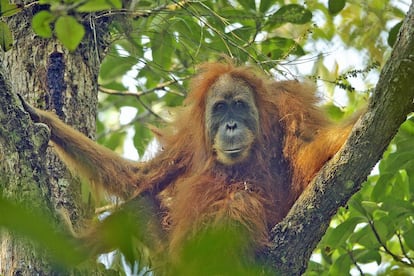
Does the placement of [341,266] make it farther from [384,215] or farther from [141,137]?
[141,137]

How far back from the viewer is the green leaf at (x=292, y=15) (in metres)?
4.46

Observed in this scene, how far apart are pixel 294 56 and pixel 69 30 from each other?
3.20 metres

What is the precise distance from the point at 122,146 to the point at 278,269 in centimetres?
420

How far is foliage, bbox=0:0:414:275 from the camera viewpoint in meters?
3.75

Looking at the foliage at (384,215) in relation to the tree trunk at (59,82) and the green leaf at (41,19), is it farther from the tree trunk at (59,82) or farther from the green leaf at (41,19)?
the green leaf at (41,19)

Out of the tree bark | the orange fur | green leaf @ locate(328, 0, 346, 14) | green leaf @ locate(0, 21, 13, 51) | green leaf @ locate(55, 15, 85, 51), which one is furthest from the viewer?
green leaf @ locate(328, 0, 346, 14)

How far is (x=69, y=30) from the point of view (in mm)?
1797

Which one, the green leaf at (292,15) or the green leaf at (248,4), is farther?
the green leaf at (248,4)

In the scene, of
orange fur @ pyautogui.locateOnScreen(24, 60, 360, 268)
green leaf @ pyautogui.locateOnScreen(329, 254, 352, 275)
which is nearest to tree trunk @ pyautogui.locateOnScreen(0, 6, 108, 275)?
orange fur @ pyautogui.locateOnScreen(24, 60, 360, 268)

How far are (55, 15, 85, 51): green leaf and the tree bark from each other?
133 cm

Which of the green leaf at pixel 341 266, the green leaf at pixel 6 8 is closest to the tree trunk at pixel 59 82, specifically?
the green leaf at pixel 6 8

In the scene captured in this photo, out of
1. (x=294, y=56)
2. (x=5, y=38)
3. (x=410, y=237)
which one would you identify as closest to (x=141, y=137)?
(x=294, y=56)

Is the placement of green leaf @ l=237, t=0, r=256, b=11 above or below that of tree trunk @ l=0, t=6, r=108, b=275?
above

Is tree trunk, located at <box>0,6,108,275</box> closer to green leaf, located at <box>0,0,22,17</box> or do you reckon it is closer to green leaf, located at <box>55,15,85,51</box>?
green leaf, located at <box>0,0,22,17</box>
